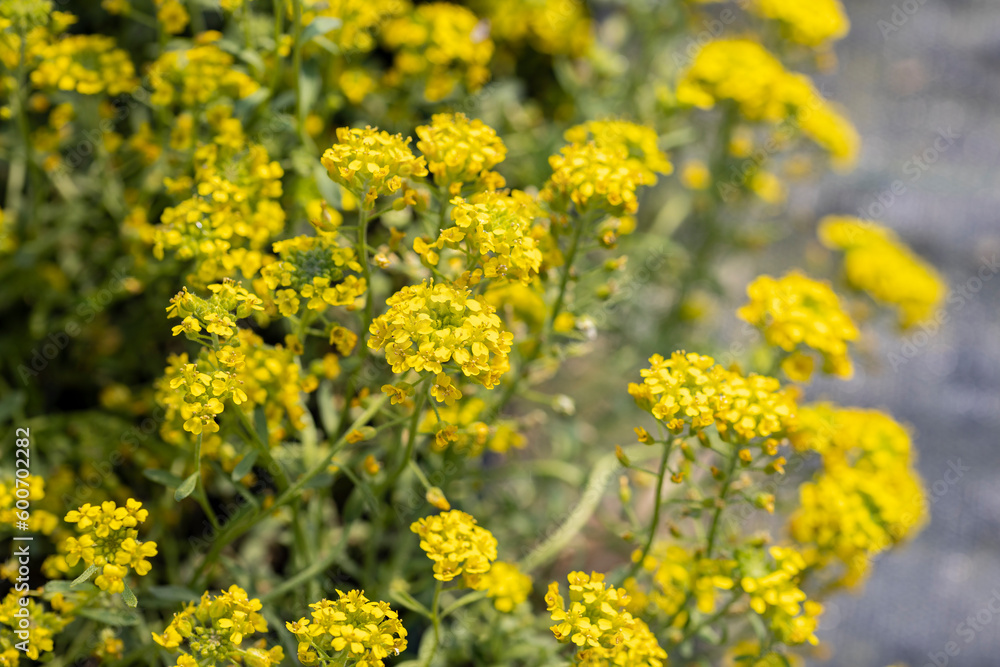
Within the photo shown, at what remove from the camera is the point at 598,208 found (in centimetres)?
150

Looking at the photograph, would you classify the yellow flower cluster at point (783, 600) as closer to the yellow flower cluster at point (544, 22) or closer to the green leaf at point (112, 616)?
the green leaf at point (112, 616)

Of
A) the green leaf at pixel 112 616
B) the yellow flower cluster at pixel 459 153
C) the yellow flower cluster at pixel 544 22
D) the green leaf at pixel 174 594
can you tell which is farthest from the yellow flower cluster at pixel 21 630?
the yellow flower cluster at pixel 544 22

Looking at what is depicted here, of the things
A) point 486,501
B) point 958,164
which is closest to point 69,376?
point 486,501

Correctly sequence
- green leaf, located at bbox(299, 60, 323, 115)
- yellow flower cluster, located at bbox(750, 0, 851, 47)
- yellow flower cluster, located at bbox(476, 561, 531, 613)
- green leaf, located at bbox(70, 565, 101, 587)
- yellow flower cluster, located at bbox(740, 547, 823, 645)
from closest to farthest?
1. green leaf, located at bbox(70, 565, 101, 587)
2. yellow flower cluster, located at bbox(740, 547, 823, 645)
3. yellow flower cluster, located at bbox(476, 561, 531, 613)
4. green leaf, located at bbox(299, 60, 323, 115)
5. yellow flower cluster, located at bbox(750, 0, 851, 47)

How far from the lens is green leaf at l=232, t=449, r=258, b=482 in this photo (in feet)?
4.47

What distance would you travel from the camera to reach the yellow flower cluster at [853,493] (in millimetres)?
1707

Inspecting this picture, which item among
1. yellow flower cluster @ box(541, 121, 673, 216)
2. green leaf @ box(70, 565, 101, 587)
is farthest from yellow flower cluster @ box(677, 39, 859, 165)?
green leaf @ box(70, 565, 101, 587)

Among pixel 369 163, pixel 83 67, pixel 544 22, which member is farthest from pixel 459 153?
pixel 544 22

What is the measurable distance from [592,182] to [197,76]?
2.85 ft

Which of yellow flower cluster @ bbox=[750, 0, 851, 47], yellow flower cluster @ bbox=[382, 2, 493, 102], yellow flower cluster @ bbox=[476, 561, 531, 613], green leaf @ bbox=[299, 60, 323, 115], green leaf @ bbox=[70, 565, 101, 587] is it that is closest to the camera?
green leaf @ bbox=[70, 565, 101, 587]

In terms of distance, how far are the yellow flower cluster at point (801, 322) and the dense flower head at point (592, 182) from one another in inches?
14.9

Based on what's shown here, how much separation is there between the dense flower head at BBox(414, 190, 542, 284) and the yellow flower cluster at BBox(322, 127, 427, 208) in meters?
0.10

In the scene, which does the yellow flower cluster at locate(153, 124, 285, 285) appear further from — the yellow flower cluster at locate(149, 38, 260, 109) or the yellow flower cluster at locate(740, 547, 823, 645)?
the yellow flower cluster at locate(740, 547, 823, 645)

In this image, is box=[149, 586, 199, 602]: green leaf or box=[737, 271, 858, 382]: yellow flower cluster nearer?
box=[149, 586, 199, 602]: green leaf
